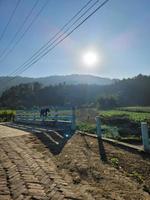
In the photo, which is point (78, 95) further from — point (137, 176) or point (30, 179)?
point (30, 179)

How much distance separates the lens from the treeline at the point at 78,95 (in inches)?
4139

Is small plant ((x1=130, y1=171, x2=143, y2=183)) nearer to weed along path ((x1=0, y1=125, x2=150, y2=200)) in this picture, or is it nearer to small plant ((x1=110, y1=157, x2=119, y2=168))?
weed along path ((x1=0, y1=125, x2=150, y2=200))

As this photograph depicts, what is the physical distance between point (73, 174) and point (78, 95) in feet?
386

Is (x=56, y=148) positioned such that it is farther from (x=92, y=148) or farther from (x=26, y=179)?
(x=26, y=179)

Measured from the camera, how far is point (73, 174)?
5465mm

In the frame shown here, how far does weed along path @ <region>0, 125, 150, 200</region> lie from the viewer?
4320 millimetres

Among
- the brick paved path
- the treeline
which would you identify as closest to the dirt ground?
the brick paved path

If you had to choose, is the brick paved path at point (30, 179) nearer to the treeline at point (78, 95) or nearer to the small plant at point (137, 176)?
the small plant at point (137, 176)

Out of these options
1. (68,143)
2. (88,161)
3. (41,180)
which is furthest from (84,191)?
(68,143)

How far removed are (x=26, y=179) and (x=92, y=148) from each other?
3.51 meters

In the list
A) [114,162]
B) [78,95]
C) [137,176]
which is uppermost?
[78,95]

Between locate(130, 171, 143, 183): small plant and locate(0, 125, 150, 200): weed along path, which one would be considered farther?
locate(130, 171, 143, 183): small plant

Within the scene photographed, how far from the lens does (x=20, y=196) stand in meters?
4.14

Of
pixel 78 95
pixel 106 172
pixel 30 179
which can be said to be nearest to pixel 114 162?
pixel 106 172
